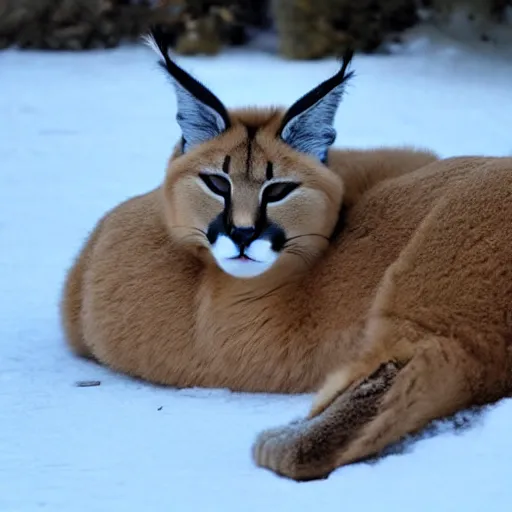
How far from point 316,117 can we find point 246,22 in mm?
8100

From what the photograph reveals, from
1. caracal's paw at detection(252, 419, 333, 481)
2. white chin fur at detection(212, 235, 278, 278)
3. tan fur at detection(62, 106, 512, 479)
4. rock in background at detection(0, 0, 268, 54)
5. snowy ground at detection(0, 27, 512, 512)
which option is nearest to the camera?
snowy ground at detection(0, 27, 512, 512)

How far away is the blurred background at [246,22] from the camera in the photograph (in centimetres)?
988

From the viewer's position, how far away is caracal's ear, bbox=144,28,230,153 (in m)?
3.04

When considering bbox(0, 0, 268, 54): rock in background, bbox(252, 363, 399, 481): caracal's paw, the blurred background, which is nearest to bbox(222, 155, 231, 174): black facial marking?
bbox(252, 363, 399, 481): caracal's paw

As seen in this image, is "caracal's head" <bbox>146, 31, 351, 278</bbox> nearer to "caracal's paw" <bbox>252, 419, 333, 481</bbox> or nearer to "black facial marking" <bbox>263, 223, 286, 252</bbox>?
"black facial marking" <bbox>263, 223, 286, 252</bbox>

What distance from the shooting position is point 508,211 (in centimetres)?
274

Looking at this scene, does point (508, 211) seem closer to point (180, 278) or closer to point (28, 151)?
point (180, 278)

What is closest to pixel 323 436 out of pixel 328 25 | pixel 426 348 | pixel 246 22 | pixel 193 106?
pixel 426 348

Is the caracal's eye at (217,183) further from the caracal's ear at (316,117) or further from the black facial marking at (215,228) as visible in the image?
the caracal's ear at (316,117)

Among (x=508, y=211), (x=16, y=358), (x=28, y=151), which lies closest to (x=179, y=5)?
(x=28, y=151)

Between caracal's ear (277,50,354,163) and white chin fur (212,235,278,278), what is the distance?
36cm

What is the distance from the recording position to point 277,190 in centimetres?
297

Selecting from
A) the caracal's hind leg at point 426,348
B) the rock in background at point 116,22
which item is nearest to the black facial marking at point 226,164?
the caracal's hind leg at point 426,348

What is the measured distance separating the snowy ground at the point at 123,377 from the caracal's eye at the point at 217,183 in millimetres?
587
